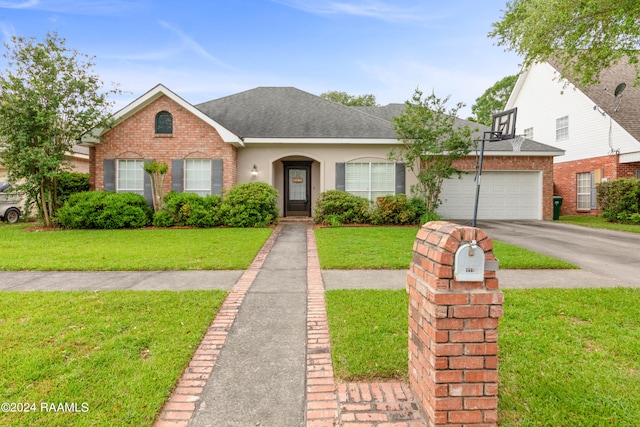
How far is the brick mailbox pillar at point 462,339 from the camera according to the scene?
79.6 inches

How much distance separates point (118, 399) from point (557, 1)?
1275cm

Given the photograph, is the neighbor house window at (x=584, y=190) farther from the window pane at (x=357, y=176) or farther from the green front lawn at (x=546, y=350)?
the green front lawn at (x=546, y=350)

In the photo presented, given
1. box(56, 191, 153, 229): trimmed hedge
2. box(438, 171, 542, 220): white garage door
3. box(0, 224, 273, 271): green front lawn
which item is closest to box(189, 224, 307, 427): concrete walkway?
box(0, 224, 273, 271): green front lawn

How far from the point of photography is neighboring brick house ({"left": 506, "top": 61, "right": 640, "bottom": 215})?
49.4 ft

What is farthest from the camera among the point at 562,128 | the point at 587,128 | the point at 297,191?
the point at 562,128

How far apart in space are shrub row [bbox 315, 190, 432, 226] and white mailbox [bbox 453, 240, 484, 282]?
10.2 metres

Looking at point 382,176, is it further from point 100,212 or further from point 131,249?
point 100,212

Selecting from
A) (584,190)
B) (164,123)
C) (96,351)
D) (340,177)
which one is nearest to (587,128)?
(584,190)

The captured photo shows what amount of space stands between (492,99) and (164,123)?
3850 centimetres

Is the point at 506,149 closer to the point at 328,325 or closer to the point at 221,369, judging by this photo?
the point at 328,325

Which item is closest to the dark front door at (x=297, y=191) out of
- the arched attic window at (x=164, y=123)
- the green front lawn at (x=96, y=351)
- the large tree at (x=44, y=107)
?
the arched attic window at (x=164, y=123)

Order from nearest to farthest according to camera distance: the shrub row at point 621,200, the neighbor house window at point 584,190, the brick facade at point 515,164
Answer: the shrub row at point 621,200 → the brick facade at point 515,164 → the neighbor house window at point 584,190

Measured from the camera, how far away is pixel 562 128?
18.1m

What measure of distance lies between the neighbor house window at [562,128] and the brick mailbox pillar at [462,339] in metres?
20.2
